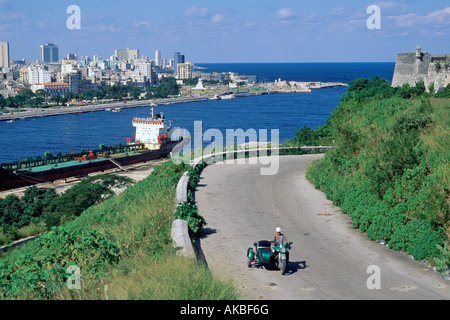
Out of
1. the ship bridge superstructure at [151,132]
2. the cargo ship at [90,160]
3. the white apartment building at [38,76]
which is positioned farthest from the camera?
the white apartment building at [38,76]

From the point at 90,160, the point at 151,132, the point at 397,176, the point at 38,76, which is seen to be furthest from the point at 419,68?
the point at 38,76

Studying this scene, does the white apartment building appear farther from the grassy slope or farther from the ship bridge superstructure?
the grassy slope

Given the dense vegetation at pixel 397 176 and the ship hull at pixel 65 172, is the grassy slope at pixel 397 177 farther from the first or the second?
the ship hull at pixel 65 172

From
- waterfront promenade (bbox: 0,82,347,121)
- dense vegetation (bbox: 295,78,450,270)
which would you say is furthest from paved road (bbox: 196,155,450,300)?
waterfront promenade (bbox: 0,82,347,121)

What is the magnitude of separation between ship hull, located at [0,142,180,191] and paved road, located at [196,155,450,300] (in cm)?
2703

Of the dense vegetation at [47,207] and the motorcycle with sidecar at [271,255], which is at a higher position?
the motorcycle with sidecar at [271,255]

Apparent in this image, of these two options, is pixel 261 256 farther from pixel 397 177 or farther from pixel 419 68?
pixel 419 68

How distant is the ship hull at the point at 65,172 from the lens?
38.0 metres

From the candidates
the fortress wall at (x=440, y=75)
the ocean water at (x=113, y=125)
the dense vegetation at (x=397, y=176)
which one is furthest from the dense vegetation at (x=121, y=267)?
the ocean water at (x=113, y=125)

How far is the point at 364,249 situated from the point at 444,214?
143cm

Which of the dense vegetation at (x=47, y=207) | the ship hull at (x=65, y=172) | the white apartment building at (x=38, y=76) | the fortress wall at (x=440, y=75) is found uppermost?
the white apartment building at (x=38, y=76)

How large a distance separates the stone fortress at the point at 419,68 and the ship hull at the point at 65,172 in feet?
77.1

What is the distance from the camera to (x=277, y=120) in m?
84.8

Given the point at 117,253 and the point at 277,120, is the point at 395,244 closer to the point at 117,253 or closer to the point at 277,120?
the point at 117,253
